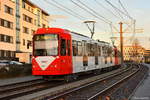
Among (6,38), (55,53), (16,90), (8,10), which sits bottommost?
(16,90)

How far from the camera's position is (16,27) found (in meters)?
58.7

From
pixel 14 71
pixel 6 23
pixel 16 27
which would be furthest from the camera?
pixel 16 27

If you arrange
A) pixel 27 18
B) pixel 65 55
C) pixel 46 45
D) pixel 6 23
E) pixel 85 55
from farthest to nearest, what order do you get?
pixel 27 18
pixel 6 23
pixel 85 55
pixel 65 55
pixel 46 45

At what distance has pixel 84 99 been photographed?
1198 cm

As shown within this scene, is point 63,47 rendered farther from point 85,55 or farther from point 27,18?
point 27,18

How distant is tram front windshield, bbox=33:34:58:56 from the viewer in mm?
18234

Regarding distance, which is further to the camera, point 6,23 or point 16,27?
point 16,27

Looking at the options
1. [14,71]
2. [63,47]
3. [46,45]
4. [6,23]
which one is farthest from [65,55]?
[6,23]

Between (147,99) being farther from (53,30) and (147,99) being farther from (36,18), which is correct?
(36,18)

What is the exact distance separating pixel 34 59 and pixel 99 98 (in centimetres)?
768

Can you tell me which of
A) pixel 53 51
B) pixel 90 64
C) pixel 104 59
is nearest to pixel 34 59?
pixel 53 51

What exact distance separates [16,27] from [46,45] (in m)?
41.8

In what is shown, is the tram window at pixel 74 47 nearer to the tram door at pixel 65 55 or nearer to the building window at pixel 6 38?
the tram door at pixel 65 55

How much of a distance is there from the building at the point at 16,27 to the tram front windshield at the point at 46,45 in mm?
28698
